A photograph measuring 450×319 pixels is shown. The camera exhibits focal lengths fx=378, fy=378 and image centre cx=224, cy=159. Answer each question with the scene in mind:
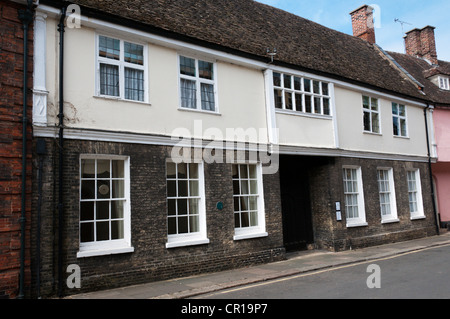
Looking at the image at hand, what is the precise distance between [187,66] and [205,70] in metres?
0.63

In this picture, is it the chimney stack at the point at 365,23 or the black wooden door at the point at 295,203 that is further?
the chimney stack at the point at 365,23

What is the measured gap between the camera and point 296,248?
14.5 metres

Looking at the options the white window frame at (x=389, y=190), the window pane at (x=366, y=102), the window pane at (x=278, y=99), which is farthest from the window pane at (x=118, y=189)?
the white window frame at (x=389, y=190)

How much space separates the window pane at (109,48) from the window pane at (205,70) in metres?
2.54

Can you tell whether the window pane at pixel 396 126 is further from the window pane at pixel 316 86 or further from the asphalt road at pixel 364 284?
the asphalt road at pixel 364 284

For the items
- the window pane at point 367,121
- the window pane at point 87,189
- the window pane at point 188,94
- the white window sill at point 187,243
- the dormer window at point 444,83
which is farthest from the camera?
the dormer window at point 444,83

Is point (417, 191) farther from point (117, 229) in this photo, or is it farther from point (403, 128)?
point (117, 229)

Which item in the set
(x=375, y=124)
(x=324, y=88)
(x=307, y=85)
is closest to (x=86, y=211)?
(x=307, y=85)

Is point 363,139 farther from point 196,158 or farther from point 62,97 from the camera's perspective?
point 62,97

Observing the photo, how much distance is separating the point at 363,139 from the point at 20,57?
12.7 meters

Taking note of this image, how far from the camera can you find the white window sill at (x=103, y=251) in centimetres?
839

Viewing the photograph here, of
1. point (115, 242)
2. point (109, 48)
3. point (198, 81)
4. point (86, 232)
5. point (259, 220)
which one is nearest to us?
point (86, 232)

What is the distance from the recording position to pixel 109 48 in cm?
961

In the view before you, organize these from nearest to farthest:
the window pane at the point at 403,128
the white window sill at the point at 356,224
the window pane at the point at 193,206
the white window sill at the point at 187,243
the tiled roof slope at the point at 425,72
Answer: the white window sill at the point at 187,243 < the window pane at the point at 193,206 < the white window sill at the point at 356,224 < the window pane at the point at 403,128 < the tiled roof slope at the point at 425,72
